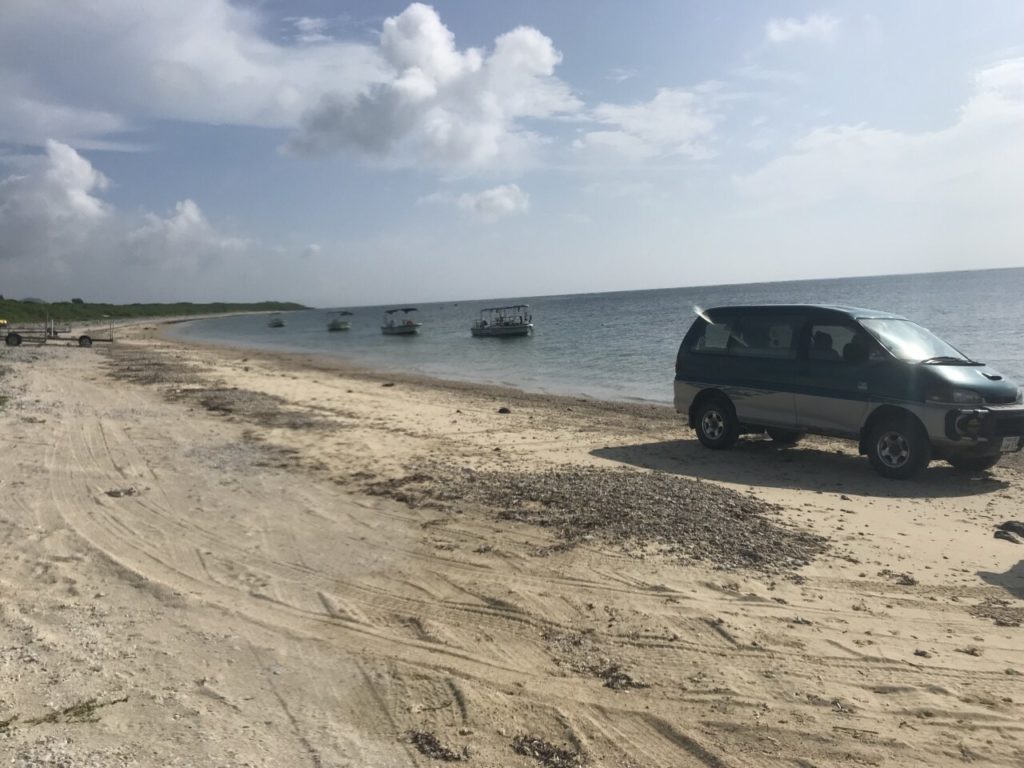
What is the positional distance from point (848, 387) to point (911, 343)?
1.02 m

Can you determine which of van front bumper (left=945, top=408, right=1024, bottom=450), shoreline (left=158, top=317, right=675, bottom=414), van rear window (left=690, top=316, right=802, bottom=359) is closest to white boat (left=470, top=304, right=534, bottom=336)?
shoreline (left=158, top=317, right=675, bottom=414)

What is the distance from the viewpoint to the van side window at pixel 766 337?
1007 centimetres

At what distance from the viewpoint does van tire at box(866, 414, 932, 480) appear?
868cm

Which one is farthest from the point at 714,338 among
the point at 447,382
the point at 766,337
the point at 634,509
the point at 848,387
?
the point at 447,382

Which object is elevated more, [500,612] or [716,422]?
[716,422]

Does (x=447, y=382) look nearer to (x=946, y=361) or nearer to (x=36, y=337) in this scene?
(x=946, y=361)

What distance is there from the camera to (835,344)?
31.5 ft

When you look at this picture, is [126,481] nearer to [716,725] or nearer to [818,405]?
[716,725]

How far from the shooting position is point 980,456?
8.60m

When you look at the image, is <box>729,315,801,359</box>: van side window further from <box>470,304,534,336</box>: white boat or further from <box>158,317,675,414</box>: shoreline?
<box>470,304,534,336</box>: white boat

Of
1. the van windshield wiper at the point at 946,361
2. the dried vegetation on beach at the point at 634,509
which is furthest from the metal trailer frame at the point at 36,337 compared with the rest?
the van windshield wiper at the point at 946,361

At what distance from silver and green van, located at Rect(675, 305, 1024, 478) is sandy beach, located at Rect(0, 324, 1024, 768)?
1.95ft

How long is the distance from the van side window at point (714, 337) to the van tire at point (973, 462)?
332 centimetres

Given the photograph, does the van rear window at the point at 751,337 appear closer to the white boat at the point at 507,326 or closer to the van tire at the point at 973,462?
the van tire at the point at 973,462
